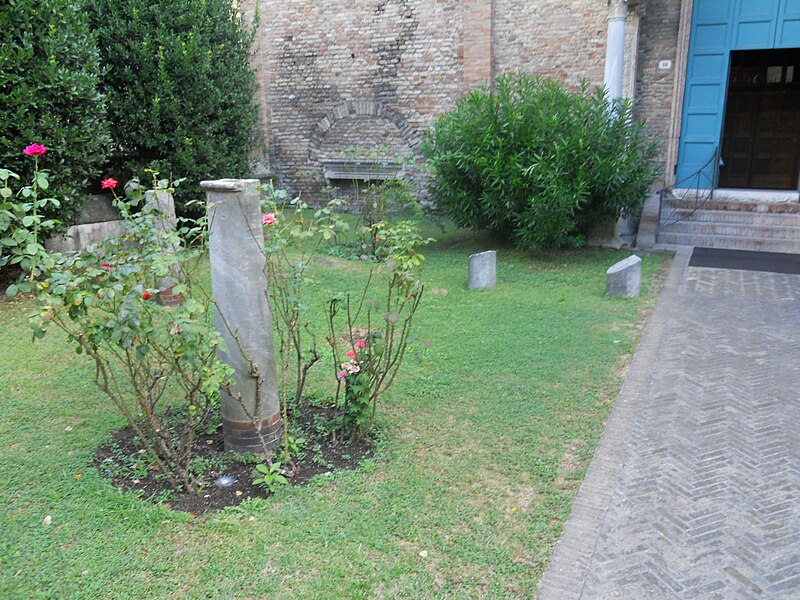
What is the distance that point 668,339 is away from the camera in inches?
259

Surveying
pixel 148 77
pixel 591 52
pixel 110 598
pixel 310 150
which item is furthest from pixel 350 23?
pixel 110 598

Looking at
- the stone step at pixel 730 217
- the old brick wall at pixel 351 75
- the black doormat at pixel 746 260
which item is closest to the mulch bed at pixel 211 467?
the black doormat at pixel 746 260

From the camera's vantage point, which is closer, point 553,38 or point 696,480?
point 696,480

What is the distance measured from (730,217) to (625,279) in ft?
13.5

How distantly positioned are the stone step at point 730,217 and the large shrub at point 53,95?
880cm

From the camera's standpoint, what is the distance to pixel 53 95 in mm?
7379

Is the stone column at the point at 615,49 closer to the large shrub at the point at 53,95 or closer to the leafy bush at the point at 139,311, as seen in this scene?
the large shrub at the point at 53,95

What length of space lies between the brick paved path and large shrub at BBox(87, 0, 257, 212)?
6908 millimetres

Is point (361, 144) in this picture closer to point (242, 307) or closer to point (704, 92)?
point (704, 92)

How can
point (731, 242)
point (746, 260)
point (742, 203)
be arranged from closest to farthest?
point (746, 260) < point (731, 242) < point (742, 203)

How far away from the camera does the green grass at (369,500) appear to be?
3158 millimetres

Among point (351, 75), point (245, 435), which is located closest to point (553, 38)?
point (351, 75)

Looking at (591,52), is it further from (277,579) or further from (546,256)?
(277,579)

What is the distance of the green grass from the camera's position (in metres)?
3.16
